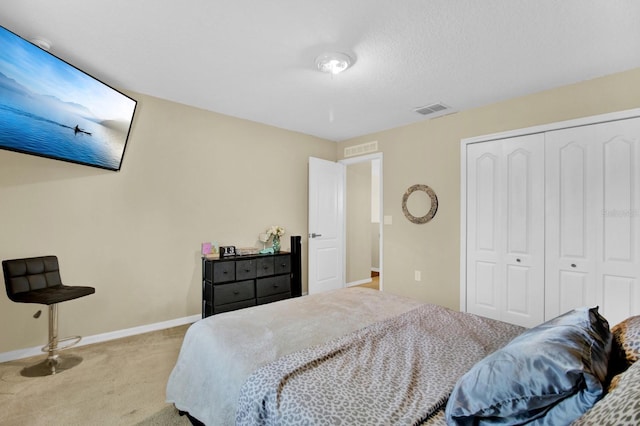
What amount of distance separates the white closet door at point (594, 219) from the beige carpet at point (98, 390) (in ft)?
11.2

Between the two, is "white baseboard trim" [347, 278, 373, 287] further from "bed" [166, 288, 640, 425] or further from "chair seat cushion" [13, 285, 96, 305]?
"chair seat cushion" [13, 285, 96, 305]

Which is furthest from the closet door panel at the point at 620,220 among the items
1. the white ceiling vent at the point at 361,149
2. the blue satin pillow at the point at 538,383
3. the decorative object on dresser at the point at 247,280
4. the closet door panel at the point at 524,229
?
the decorative object on dresser at the point at 247,280

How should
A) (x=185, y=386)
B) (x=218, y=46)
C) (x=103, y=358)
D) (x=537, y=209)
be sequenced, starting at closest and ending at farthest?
(x=185, y=386), (x=218, y=46), (x=103, y=358), (x=537, y=209)

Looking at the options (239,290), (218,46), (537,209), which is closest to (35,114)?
(218,46)

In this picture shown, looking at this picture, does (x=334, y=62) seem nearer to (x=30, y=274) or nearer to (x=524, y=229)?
(x=524, y=229)

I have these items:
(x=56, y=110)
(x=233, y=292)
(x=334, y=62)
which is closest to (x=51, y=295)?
(x=56, y=110)

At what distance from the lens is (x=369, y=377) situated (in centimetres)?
123

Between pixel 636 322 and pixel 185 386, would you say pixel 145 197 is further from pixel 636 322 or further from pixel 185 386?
pixel 636 322

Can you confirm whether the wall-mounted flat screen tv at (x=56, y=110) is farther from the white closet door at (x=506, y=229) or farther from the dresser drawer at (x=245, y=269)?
the white closet door at (x=506, y=229)

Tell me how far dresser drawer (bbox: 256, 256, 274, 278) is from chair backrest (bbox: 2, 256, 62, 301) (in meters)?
1.86

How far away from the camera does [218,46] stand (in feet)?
7.71

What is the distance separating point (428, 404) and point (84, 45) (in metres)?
3.19

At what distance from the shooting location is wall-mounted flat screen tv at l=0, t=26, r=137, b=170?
1969 millimetres

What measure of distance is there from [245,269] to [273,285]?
453mm
